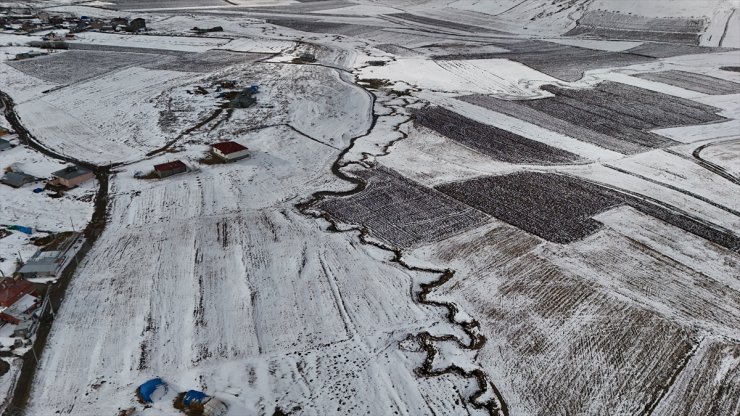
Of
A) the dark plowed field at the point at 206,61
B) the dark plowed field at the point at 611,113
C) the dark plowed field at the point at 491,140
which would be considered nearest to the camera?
the dark plowed field at the point at 491,140

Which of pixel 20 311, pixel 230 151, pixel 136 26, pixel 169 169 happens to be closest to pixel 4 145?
pixel 169 169

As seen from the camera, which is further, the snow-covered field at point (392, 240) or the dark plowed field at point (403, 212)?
the dark plowed field at point (403, 212)

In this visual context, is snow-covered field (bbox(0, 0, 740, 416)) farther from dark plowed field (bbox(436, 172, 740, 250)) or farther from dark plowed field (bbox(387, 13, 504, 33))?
dark plowed field (bbox(387, 13, 504, 33))

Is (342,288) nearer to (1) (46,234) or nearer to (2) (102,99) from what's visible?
(1) (46,234)

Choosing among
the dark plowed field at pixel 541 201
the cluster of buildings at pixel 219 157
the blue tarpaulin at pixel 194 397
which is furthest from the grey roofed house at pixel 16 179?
the dark plowed field at pixel 541 201

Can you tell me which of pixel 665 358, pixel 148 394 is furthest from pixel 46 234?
pixel 665 358

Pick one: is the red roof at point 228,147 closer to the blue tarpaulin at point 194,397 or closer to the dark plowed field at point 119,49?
the blue tarpaulin at point 194,397

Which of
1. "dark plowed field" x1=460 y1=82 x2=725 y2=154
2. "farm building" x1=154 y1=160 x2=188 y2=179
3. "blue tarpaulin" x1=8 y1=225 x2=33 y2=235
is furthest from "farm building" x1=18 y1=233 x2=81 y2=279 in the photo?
"dark plowed field" x1=460 y1=82 x2=725 y2=154
